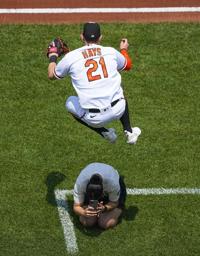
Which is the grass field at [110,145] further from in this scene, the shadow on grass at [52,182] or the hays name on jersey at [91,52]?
the hays name on jersey at [91,52]

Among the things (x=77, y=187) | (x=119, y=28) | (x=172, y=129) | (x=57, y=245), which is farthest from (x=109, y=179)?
Answer: (x=119, y=28)

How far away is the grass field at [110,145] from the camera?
1096 centimetres

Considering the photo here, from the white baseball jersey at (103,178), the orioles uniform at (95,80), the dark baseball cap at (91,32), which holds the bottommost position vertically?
the white baseball jersey at (103,178)

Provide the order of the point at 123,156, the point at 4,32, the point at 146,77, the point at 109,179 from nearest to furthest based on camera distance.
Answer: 1. the point at 109,179
2. the point at 123,156
3. the point at 146,77
4. the point at 4,32

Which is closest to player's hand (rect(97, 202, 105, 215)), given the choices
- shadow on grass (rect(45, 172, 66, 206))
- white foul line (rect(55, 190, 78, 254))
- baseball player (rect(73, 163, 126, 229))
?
baseball player (rect(73, 163, 126, 229))

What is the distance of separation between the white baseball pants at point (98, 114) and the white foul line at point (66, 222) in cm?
145

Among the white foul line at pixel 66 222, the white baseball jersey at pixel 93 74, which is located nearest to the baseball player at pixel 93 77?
the white baseball jersey at pixel 93 74

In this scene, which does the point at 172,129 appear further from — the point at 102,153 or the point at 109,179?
the point at 109,179

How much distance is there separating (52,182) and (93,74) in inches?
87.8

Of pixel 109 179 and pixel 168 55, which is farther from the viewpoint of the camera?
pixel 168 55

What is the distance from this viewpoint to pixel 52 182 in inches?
472

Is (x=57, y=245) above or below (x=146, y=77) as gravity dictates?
below

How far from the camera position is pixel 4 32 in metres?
15.3

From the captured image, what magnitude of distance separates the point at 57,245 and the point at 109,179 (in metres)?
1.14
